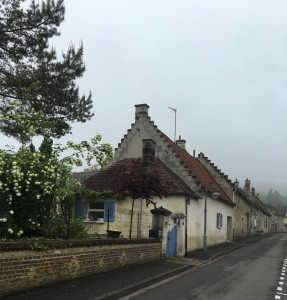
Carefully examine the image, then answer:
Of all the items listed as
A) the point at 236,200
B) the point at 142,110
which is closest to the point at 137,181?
the point at 142,110

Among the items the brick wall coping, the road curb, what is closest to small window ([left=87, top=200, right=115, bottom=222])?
the road curb

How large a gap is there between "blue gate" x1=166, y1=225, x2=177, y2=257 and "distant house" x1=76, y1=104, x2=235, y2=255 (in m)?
0.04

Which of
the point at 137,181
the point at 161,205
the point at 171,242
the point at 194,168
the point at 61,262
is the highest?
the point at 194,168

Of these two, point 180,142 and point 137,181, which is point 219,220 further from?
point 137,181

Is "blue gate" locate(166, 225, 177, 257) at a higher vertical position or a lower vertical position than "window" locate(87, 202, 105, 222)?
lower

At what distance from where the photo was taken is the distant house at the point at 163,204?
1986cm

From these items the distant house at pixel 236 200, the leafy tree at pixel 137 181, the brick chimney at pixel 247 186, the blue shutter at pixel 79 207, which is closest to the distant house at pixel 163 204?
the blue shutter at pixel 79 207

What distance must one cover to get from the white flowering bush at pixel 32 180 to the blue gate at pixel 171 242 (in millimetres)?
8139

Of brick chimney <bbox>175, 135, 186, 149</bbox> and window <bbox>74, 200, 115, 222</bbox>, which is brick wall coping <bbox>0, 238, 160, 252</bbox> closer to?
window <bbox>74, 200, 115, 222</bbox>

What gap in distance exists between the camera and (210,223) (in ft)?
90.5

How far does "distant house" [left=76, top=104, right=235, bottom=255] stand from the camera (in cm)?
1986

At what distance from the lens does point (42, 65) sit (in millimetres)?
17500

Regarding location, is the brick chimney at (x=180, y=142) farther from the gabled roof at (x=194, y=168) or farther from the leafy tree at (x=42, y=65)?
the leafy tree at (x=42, y=65)

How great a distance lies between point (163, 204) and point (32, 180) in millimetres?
12997
